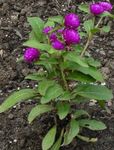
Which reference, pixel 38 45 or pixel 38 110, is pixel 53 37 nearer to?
pixel 38 45

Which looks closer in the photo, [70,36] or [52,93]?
[70,36]

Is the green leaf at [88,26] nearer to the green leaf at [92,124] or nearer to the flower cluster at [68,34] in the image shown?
the flower cluster at [68,34]

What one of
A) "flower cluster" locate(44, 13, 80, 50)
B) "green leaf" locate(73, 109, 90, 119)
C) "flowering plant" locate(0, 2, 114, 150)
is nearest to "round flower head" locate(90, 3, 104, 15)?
"flowering plant" locate(0, 2, 114, 150)

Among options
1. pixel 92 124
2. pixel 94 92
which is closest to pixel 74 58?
pixel 94 92

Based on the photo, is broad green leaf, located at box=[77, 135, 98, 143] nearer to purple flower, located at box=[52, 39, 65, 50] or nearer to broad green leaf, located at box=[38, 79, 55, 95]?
broad green leaf, located at box=[38, 79, 55, 95]

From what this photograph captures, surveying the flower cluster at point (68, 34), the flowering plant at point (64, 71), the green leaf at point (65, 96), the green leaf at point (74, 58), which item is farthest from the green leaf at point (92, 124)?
the flower cluster at point (68, 34)
